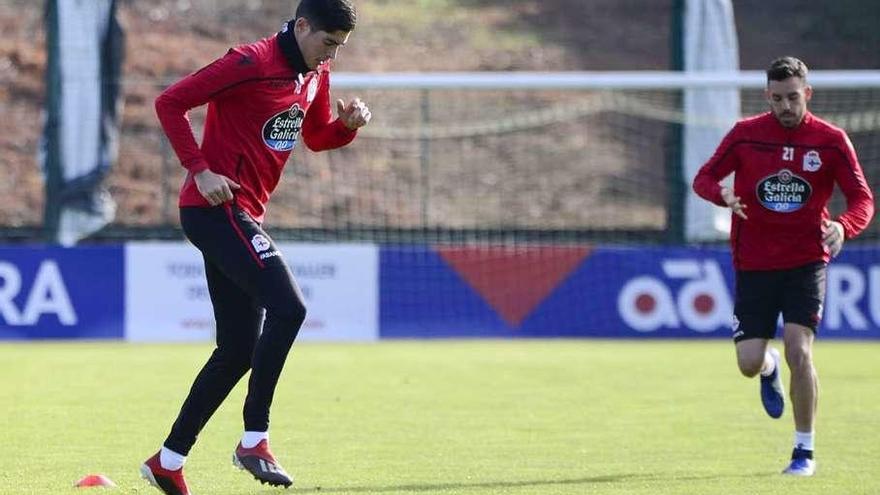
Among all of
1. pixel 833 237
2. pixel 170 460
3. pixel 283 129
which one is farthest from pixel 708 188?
pixel 170 460

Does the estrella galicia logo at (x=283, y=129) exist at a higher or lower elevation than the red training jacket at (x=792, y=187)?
higher

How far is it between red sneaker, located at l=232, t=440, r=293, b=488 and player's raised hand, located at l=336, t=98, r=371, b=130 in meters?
1.45

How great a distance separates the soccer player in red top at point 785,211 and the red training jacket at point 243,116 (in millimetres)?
2354

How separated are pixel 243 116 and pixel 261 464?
1390mm

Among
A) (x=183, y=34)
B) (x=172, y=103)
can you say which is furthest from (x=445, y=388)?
(x=183, y=34)

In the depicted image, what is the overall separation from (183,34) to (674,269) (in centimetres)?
1240

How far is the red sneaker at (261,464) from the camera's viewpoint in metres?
6.56

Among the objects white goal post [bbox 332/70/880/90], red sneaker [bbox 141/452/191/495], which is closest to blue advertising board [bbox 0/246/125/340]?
white goal post [bbox 332/70/880/90]

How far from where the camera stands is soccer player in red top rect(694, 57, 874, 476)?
8086mm

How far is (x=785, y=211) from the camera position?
8211 millimetres

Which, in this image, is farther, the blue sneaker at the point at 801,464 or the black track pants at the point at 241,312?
the blue sneaker at the point at 801,464

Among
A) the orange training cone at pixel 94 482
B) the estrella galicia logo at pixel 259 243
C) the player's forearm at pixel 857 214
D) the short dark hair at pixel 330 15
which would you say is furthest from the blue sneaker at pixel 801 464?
the orange training cone at pixel 94 482

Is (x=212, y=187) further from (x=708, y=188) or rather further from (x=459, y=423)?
(x=459, y=423)

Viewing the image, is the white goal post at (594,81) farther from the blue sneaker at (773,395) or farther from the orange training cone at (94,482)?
the orange training cone at (94,482)
